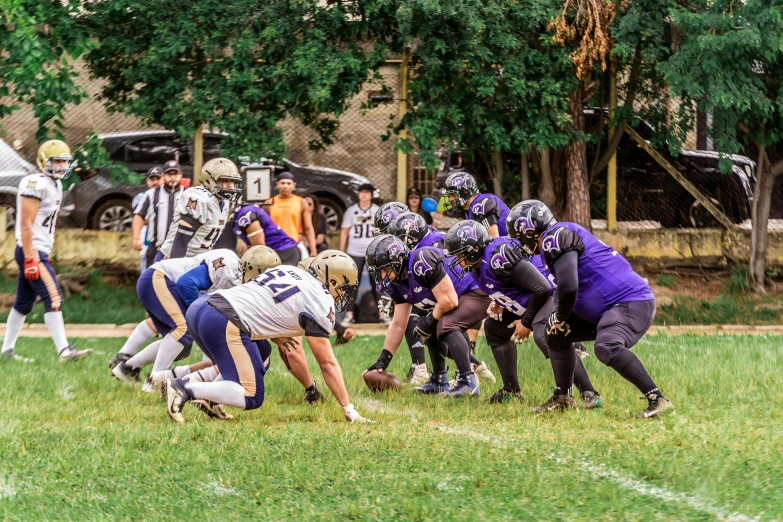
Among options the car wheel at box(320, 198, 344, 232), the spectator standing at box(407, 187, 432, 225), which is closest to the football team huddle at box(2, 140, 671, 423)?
the spectator standing at box(407, 187, 432, 225)

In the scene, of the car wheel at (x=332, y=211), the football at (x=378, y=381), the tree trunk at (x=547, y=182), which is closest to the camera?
the football at (x=378, y=381)

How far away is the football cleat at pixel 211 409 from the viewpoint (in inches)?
285

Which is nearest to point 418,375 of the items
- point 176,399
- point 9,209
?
point 176,399

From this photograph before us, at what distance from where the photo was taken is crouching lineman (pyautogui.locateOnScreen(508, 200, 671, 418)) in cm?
724

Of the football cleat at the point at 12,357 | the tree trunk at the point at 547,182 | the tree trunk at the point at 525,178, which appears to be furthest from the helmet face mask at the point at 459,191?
the tree trunk at the point at 525,178

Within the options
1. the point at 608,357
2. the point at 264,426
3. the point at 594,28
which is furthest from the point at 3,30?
the point at 608,357

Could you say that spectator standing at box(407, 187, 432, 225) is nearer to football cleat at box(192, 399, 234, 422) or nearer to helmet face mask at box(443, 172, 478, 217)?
helmet face mask at box(443, 172, 478, 217)

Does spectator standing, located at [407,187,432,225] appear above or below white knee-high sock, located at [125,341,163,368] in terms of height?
above

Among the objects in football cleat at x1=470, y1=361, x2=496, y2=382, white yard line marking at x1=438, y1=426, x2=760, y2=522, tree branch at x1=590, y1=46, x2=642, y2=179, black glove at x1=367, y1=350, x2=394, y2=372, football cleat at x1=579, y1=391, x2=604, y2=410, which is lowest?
football cleat at x1=470, y1=361, x2=496, y2=382

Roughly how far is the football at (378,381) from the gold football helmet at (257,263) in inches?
57.9

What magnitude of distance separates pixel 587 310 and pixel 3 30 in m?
9.46

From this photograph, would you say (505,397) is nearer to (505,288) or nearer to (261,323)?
(505,288)

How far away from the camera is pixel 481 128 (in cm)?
1479

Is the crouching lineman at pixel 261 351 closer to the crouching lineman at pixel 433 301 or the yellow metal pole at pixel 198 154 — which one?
the crouching lineman at pixel 433 301
